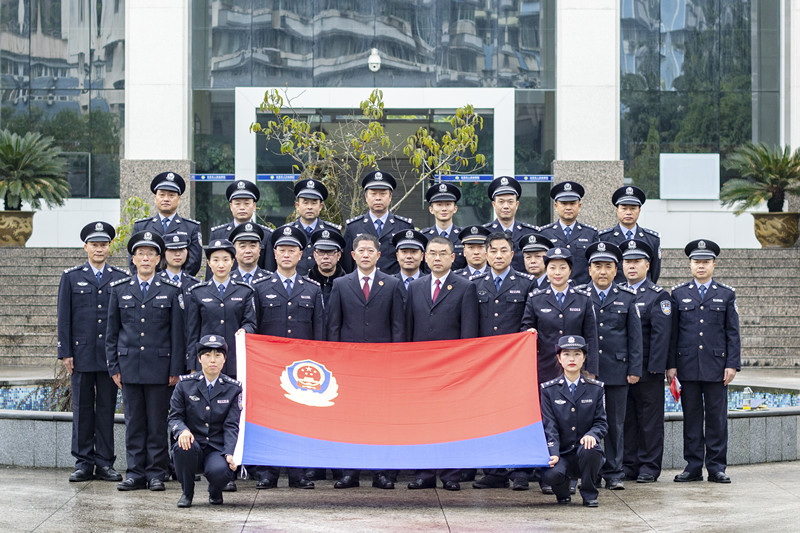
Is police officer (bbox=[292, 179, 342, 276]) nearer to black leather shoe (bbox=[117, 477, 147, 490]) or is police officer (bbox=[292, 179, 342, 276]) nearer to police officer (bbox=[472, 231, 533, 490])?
police officer (bbox=[472, 231, 533, 490])

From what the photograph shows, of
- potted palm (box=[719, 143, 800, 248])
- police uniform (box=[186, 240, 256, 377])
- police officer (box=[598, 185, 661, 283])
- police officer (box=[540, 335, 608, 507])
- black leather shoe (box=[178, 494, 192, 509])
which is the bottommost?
black leather shoe (box=[178, 494, 192, 509])

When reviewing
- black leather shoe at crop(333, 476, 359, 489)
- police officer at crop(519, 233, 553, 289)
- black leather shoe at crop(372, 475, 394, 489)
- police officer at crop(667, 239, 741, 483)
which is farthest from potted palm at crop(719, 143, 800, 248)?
black leather shoe at crop(333, 476, 359, 489)

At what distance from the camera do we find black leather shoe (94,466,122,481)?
959cm

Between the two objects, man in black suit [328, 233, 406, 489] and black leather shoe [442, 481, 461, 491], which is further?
man in black suit [328, 233, 406, 489]

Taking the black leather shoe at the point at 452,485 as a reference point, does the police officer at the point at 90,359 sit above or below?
above

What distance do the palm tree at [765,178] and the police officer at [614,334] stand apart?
45.9 feet

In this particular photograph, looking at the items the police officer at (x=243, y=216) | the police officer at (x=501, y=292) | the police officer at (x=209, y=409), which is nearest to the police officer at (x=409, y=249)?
the police officer at (x=501, y=292)

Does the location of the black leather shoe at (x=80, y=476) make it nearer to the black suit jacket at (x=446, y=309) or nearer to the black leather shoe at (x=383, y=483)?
the black leather shoe at (x=383, y=483)

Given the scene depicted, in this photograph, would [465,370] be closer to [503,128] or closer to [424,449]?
[424,449]

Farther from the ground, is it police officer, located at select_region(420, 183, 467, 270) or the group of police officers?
police officer, located at select_region(420, 183, 467, 270)

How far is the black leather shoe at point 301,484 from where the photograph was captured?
9.33m

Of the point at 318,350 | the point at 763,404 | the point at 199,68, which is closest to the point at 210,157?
the point at 199,68

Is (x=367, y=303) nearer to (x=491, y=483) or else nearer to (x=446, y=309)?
(x=446, y=309)

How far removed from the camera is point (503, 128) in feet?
82.2
